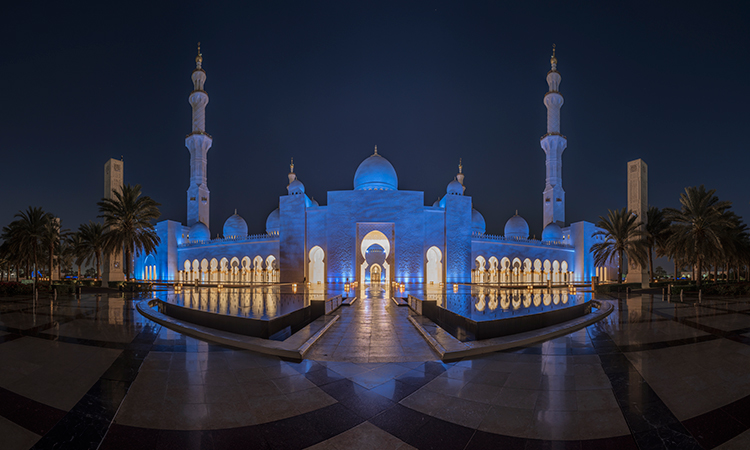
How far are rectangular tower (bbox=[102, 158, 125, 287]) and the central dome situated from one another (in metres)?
16.1

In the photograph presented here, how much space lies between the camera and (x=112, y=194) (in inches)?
955

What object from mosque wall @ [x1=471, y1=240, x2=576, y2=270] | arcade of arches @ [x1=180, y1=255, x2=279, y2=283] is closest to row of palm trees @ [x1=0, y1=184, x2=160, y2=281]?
arcade of arches @ [x1=180, y1=255, x2=279, y2=283]

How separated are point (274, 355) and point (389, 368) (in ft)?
5.22

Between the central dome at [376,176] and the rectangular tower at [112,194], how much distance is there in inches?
634

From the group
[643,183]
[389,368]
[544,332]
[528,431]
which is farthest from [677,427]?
[643,183]

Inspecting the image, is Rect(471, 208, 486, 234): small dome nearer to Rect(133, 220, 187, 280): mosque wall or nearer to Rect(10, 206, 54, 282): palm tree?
Rect(133, 220, 187, 280): mosque wall

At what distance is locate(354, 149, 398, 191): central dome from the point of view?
2588 centimetres

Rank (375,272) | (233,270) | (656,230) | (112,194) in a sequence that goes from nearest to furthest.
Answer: (656,230) → (112,194) → (233,270) → (375,272)

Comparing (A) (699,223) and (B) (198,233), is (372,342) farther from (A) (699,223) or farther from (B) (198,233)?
(B) (198,233)

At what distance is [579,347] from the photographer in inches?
202

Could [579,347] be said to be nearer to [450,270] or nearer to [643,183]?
[450,270]

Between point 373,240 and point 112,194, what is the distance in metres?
18.5

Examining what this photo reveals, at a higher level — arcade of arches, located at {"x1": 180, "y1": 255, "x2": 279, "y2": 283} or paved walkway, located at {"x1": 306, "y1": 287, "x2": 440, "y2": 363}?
paved walkway, located at {"x1": 306, "y1": 287, "x2": 440, "y2": 363}

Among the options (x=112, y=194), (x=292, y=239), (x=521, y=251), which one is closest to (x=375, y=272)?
(x=292, y=239)
